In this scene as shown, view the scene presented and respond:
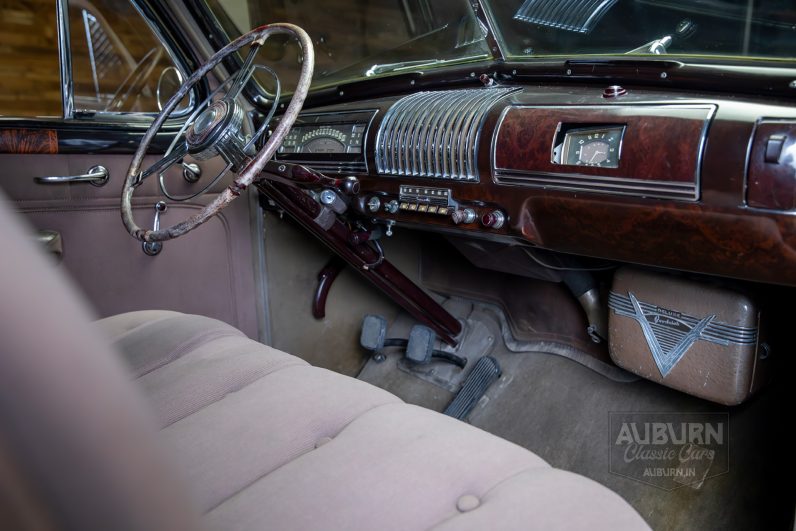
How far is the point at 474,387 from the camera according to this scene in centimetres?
230

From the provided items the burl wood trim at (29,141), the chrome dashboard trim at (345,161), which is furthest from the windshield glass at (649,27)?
the burl wood trim at (29,141)

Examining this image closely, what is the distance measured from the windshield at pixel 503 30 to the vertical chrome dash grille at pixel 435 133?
169 mm

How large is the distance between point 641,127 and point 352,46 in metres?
1.14

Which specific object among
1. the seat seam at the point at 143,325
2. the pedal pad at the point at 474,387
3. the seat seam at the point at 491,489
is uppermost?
the seat seam at the point at 491,489

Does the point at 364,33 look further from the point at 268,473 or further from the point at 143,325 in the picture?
the point at 268,473

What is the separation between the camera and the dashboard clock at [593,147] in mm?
1309

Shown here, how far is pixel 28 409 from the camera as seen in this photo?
298mm

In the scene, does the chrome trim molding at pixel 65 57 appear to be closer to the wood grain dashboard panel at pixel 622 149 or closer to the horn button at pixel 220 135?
the horn button at pixel 220 135

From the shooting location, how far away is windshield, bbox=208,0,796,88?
130cm

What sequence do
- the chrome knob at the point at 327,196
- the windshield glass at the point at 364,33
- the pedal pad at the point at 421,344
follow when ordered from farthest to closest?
the pedal pad at the point at 421,344 → the windshield glass at the point at 364,33 → the chrome knob at the point at 327,196

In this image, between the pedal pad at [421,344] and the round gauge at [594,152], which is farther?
Answer: the pedal pad at [421,344]

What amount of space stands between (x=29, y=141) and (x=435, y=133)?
110 centimetres

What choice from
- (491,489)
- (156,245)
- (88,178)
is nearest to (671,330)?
(491,489)

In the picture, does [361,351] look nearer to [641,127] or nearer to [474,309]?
[474,309]
